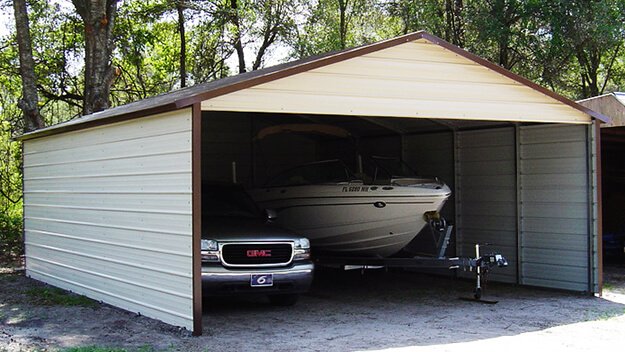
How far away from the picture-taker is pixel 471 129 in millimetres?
12750

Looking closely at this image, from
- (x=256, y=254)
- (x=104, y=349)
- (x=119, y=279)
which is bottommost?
(x=104, y=349)

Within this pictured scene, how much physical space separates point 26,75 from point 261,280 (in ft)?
32.4

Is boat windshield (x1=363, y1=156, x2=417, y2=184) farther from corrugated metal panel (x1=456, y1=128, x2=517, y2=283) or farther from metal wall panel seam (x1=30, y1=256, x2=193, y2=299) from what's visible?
metal wall panel seam (x1=30, y1=256, x2=193, y2=299)

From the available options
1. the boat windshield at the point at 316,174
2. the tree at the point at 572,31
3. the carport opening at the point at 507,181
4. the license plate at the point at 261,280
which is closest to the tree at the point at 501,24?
the tree at the point at 572,31

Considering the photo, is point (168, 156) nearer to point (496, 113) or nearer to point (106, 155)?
point (106, 155)

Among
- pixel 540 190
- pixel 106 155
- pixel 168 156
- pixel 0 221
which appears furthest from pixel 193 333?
pixel 0 221

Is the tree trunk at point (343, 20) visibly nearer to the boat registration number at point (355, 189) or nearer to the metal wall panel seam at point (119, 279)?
the boat registration number at point (355, 189)

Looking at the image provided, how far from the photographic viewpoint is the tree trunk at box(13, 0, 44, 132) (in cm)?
1622

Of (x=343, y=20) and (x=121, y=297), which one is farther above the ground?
(x=343, y=20)

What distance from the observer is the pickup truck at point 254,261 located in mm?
8891

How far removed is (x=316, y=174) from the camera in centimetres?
1198

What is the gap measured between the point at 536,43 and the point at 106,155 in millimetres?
16389

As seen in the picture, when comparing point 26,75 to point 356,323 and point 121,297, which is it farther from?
point 356,323

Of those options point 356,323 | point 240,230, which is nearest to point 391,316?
point 356,323
